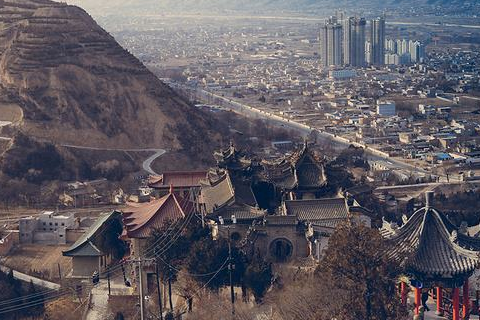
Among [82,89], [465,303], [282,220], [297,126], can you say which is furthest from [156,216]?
[297,126]

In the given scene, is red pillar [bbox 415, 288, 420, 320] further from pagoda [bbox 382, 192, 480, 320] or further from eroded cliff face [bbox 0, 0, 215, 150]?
eroded cliff face [bbox 0, 0, 215, 150]

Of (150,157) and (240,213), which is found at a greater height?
(240,213)

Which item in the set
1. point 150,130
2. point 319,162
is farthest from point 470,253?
point 150,130

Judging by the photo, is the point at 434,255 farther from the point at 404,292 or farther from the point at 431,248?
the point at 404,292

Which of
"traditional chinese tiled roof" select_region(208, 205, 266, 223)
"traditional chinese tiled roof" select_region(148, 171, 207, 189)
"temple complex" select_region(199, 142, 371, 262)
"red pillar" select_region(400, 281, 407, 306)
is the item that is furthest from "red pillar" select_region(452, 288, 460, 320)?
"traditional chinese tiled roof" select_region(148, 171, 207, 189)

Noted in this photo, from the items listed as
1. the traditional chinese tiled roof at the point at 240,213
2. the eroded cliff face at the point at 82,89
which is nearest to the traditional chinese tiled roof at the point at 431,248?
the traditional chinese tiled roof at the point at 240,213

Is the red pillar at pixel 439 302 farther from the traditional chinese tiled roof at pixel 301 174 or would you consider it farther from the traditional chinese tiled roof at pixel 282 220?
the traditional chinese tiled roof at pixel 301 174
